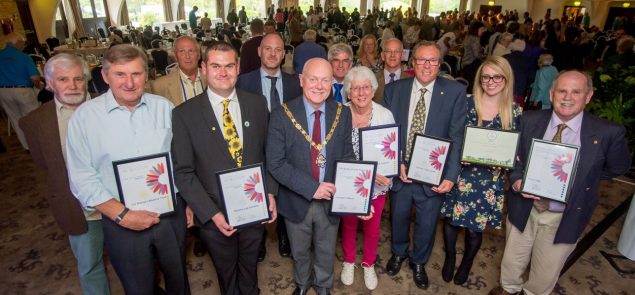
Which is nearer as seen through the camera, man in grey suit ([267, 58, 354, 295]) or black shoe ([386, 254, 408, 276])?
man in grey suit ([267, 58, 354, 295])

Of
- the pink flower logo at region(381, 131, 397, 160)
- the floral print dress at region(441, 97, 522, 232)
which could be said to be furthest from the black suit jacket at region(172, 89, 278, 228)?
the floral print dress at region(441, 97, 522, 232)

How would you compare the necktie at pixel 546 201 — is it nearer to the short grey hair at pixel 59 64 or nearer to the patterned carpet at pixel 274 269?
the patterned carpet at pixel 274 269

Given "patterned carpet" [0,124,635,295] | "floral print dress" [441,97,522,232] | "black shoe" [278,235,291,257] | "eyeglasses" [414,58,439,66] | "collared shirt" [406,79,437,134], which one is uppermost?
"eyeglasses" [414,58,439,66]

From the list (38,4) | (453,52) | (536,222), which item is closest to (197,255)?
(536,222)

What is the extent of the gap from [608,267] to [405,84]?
8.39ft

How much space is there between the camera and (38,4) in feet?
42.7

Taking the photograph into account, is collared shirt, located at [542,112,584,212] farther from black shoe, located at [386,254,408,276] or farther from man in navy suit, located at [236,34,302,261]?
man in navy suit, located at [236,34,302,261]

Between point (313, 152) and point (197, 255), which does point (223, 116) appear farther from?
point (197, 255)

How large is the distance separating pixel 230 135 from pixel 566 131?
2026 mm

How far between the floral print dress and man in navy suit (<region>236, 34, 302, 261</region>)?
57.9 inches

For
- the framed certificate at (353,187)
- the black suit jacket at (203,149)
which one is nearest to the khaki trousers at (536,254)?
the framed certificate at (353,187)

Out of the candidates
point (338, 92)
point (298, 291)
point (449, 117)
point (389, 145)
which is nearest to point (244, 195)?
point (389, 145)

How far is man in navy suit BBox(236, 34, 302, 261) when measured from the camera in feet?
9.88

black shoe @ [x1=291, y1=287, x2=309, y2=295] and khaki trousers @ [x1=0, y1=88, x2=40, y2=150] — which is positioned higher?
khaki trousers @ [x1=0, y1=88, x2=40, y2=150]
